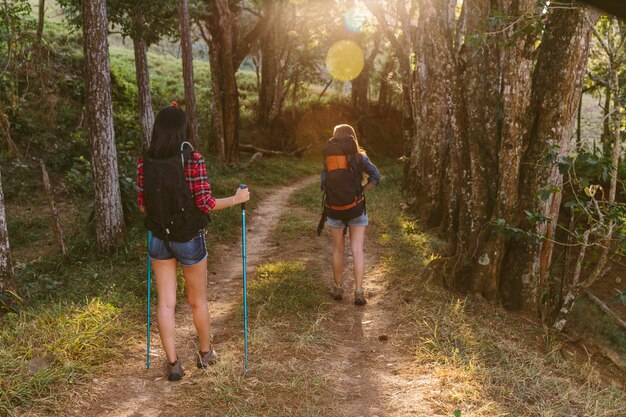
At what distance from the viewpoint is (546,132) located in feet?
22.4

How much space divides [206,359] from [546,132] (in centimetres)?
497

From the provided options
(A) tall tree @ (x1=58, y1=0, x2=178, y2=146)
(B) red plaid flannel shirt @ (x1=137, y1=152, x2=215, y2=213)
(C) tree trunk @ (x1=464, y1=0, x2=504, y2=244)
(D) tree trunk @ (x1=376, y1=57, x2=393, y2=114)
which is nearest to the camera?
(B) red plaid flannel shirt @ (x1=137, y1=152, x2=215, y2=213)

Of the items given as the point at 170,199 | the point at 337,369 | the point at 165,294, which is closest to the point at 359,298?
the point at 337,369

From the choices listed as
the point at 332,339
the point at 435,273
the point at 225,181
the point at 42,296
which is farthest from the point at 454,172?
the point at 225,181

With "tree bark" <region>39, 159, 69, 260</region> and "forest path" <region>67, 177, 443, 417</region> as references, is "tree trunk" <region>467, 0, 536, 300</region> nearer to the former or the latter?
"forest path" <region>67, 177, 443, 417</region>

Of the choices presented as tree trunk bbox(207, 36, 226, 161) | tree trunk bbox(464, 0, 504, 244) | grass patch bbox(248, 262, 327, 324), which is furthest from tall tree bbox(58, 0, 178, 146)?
tree trunk bbox(464, 0, 504, 244)

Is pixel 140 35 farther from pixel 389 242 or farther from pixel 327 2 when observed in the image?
pixel 327 2

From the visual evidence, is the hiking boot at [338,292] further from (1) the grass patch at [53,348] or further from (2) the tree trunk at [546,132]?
(1) the grass patch at [53,348]

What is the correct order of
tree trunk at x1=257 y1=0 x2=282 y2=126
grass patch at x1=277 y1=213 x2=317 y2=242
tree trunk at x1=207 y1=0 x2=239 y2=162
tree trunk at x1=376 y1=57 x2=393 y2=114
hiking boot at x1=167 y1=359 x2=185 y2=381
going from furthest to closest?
tree trunk at x1=376 y1=57 x2=393 y2=114
tree trunk at x1=257 y1=0 x2=282 y2=126
tree trunk at x1=207 y1=0 x2=239 y2=162
grass patch at x1=277 y1=213 x2=317 y2=242
hiking boot at x1=167 y1=359 x2=185 y2=381

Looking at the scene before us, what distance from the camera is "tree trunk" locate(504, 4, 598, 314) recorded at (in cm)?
653

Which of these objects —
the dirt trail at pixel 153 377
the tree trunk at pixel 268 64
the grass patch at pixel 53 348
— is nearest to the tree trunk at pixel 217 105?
the tree trunk at pixel 268 64

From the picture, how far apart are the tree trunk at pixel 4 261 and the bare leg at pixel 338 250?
3963 millimetres

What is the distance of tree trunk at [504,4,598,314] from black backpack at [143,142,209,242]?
13.4 ft

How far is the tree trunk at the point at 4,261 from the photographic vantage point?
6367 millimetres
